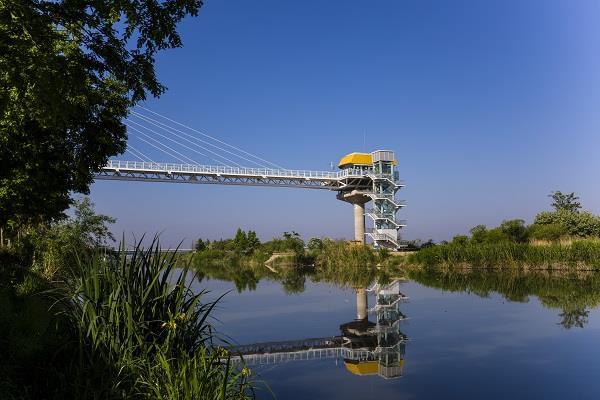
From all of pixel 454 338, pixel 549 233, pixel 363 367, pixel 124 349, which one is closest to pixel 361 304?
pixel 454 338

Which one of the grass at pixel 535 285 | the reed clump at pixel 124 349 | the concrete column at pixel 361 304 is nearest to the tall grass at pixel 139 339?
the reed clump at pixel 124 349

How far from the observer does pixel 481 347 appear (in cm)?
986

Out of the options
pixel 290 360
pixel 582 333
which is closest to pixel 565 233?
pixel 582 333

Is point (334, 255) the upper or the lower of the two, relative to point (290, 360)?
upper

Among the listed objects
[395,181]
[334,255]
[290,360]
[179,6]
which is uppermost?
[395,181]

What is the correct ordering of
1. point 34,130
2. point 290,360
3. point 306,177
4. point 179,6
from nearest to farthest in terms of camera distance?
1. point 179,6
2. point 290,360
3. point 34,130
4. point 306,177

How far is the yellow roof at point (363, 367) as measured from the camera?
819 cm

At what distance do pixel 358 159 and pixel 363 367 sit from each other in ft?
146

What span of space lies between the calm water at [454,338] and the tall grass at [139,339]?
1360mm

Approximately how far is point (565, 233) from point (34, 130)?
107 feet

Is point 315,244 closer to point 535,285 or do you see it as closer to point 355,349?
point 535,285

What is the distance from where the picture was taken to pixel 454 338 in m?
10.7

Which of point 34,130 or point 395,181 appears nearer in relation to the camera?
point 34,130

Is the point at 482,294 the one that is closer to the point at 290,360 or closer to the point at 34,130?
the point at 290,360
